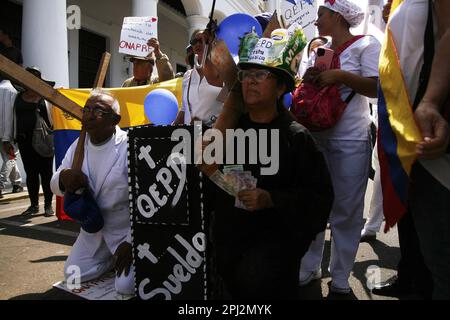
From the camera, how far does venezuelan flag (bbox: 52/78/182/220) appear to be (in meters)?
4.17

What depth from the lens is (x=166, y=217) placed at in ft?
6.93

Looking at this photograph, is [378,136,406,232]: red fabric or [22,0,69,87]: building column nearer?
[378,136,406,232]: red fabric

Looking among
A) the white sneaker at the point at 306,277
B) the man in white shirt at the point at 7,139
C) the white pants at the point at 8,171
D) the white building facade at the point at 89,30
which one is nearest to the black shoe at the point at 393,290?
the white sneaker at the point at 306,277

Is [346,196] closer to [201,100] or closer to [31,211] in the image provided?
[201,100]

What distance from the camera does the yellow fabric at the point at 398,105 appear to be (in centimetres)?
130

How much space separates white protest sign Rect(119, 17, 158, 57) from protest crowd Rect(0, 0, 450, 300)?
4.27 feet

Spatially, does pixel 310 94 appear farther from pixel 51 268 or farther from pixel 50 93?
pixel 51 268

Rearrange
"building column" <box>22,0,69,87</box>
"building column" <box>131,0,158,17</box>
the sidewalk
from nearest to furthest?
the sidewalk → "building column" <box>22,0,69,87</box> → "building column" <box>131,0,158,17</box>

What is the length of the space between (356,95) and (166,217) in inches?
52.5

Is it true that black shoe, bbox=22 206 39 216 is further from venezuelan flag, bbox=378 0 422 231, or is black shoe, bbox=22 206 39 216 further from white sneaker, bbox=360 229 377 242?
venezuelan flag, bbox=378 0 422 231

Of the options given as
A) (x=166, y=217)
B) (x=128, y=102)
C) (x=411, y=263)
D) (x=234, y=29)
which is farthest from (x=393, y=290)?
(x=128, y=102)

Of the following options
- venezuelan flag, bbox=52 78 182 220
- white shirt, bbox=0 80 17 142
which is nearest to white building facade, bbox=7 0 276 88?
white shirt, bbox=0 80 17 142

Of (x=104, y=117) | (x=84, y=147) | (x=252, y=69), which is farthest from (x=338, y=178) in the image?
(x=84, y=147)

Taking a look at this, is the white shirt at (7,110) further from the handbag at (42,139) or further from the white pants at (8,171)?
the handbag at (42,139)
